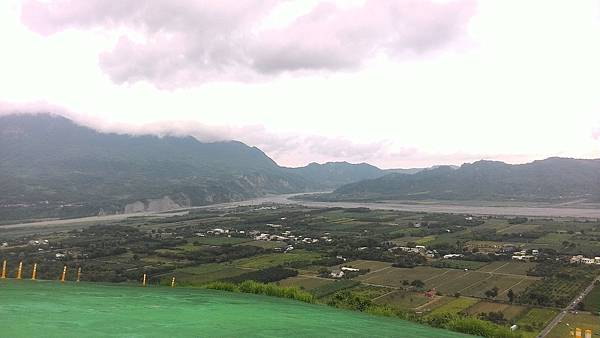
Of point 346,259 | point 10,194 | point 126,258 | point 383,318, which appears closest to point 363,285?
point 346,259

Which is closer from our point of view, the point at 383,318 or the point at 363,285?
the point at 383,318

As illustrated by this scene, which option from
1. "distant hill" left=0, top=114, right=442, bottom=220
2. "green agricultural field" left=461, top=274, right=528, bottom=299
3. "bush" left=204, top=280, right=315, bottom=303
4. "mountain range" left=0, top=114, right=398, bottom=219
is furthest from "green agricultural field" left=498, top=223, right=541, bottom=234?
"mountain range" left=0, top=114, right=398, bottom=219

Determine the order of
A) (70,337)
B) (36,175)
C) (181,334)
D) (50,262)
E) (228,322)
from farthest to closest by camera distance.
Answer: (36,175), (50,262), (228,322), (181,334), (70,337)

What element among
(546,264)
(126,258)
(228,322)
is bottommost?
(126,258)

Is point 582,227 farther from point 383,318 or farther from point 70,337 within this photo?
point 70,337

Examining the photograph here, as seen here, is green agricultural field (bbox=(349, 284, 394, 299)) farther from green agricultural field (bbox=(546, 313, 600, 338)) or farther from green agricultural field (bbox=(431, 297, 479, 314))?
green agricultural field (bbox=(546, 313, 600, 338))

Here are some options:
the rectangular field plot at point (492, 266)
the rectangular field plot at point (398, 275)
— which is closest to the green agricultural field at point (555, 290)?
the rectangular field plot at point (492, 266)

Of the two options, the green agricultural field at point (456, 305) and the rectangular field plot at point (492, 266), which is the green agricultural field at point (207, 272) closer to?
the green agricultural field at point (456, 305)
